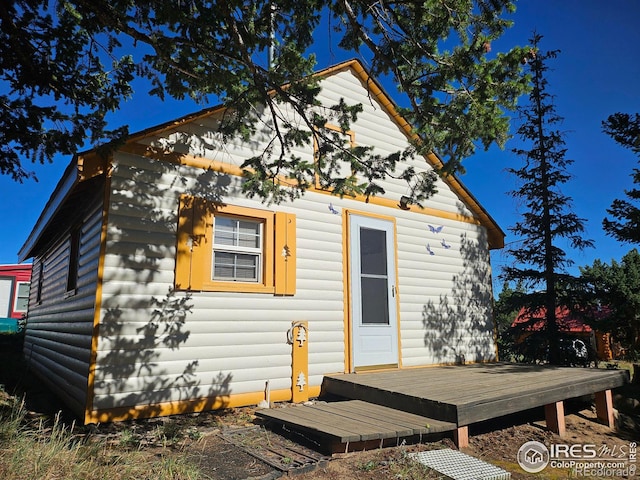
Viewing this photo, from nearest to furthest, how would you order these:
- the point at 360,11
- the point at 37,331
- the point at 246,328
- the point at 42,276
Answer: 1. the point at 360,11
2. the point at 246,328
3. the point at 37,331
4. the point at 42,276

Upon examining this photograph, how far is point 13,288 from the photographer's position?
2069 centimetres

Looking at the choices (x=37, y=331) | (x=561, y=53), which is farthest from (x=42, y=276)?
(x=561, y=53)

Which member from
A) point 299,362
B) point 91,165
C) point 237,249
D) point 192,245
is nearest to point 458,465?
point 299,362

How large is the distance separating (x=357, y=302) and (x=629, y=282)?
10.5 meters

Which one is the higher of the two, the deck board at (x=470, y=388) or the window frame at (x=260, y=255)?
the window frame at (x=260, y=255)

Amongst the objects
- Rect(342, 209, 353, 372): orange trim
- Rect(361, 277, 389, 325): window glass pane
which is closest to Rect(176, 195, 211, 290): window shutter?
Rect(342, 209, 353, 372): orange trim

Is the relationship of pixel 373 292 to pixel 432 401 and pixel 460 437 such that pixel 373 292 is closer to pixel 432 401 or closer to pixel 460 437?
pixel 432 401

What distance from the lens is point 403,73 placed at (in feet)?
16.4

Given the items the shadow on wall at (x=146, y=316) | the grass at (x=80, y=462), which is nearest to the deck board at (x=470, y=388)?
the shadow on wall at (x=146, y=316)

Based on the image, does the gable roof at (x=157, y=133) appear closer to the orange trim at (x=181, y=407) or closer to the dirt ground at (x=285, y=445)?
the orange trim at (x=181, y=407)

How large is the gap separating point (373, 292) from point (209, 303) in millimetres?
3250

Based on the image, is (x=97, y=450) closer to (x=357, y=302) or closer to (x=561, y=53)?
(x=357, y=302)

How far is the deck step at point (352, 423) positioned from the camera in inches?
159

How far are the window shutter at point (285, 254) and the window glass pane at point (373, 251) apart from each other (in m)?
1.64
